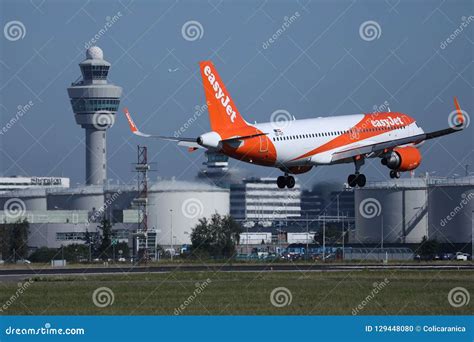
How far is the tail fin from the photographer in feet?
240

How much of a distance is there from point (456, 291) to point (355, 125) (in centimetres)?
2164

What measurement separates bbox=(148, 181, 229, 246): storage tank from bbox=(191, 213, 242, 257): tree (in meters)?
22.2

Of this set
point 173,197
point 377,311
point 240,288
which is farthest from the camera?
point 173,197

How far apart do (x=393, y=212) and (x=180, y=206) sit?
103ft

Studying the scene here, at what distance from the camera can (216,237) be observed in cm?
14038

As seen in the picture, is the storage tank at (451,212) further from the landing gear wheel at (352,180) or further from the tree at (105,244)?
the landing gear wheel at (352,180)

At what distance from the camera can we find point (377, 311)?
51.7m

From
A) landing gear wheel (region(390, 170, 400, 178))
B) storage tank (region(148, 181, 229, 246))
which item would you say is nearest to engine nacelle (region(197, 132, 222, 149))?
landing gear wheel (region(390, 170, 400, 178))

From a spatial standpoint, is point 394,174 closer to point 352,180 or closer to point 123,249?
point 352,180

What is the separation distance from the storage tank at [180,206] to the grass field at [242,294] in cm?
9255

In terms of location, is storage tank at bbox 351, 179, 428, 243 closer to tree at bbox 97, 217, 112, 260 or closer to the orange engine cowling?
tree at bbox 97, 217, 112, 260

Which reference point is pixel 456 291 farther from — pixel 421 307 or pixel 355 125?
pixel 355 125

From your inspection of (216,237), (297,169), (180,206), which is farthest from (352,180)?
(180,206)

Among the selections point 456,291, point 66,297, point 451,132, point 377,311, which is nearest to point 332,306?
point 377,311
